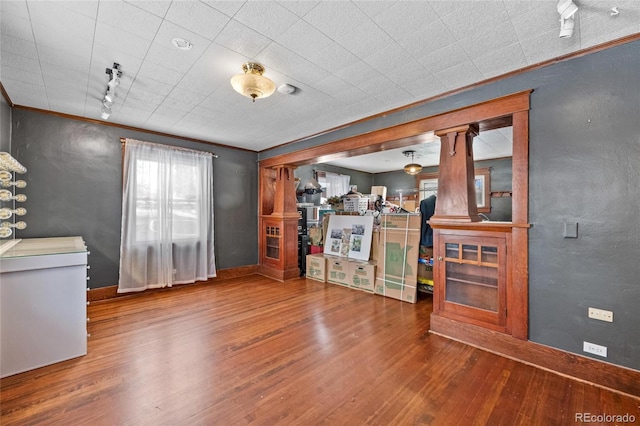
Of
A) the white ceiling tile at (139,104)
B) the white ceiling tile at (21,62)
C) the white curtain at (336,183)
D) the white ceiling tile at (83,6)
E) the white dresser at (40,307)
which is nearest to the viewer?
the white ceiling tile at (83,6)

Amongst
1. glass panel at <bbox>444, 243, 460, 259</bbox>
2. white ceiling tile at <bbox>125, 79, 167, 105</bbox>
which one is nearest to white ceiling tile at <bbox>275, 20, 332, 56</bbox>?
white ceiling tile at <bbox>125, 79, 167, 105</bbox>

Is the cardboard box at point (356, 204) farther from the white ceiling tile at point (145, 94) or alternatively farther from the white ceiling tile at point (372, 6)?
the white ceiling tile at point (372, 6)

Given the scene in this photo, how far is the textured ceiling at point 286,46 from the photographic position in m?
1.81

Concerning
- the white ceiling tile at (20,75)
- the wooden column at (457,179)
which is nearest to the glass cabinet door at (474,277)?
the wooden column at (457,179)

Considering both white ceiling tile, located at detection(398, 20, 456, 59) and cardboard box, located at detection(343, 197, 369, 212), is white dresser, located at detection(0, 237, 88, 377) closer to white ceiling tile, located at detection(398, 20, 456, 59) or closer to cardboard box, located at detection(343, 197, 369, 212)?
white ceiling tile, located at detection(398, 20, 456, 59)

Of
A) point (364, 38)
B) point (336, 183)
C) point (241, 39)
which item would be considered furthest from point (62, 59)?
point (336, 183)

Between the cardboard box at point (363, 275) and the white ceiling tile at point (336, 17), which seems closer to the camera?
the white ceiling tile at point (336, 17)

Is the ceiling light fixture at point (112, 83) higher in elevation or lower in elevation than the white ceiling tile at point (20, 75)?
lower

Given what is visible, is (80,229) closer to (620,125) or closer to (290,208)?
(290,208)

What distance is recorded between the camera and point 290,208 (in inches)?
219

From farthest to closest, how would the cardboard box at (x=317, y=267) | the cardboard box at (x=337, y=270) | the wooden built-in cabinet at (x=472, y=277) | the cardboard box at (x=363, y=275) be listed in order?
the cardboard box at (x=317, y=267), the cardboard box at (x=337, y=270), the cardboard box at (x=363, y=275), the wooden built-in cabinet at (x=472, y=277)

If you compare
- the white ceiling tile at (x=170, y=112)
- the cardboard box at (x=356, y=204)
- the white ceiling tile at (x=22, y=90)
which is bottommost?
the cardboard box at (x=356, y=204)

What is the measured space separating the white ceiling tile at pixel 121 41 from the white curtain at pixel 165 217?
8.31 feet

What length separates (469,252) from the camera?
2895 millimetres
